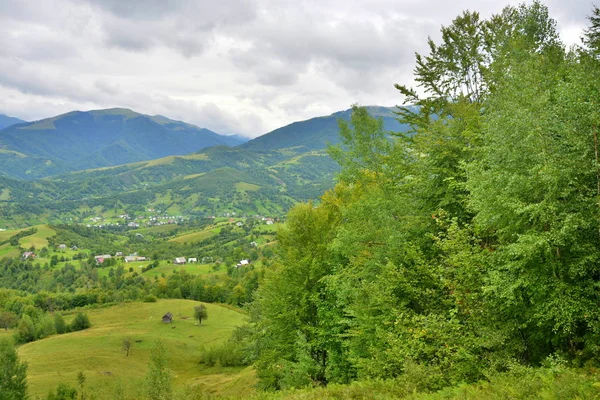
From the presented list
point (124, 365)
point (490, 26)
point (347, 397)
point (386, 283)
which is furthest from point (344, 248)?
point (124, 365)

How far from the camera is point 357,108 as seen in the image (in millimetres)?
37469

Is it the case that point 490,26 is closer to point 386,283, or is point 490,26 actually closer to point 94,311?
point 386,283

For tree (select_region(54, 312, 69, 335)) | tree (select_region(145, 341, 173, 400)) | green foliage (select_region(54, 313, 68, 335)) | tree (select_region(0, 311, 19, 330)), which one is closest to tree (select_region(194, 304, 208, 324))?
tree (select_region(54, 312, 69, 335))

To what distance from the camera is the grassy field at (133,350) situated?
245 ft

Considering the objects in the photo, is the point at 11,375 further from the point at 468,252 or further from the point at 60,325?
the point at 60,325

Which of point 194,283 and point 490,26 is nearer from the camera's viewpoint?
point 490,26

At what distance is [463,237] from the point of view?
17.5m

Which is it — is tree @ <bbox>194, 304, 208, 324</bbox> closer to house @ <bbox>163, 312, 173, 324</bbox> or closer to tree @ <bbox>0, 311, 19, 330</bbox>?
house @ <bbox>163, 312, 173, 324</bbox>

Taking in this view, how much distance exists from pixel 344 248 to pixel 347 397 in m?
13.9

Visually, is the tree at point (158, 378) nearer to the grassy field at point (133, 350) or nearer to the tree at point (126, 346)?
the grassy field at point (133, 350)

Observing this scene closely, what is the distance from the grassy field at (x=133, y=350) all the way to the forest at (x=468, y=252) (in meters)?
30.1

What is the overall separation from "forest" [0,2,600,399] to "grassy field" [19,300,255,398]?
98.8 ft

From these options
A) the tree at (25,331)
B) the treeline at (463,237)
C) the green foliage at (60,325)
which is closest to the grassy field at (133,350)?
the green foliage at (60,325)

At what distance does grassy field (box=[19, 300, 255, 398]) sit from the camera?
245 feet
